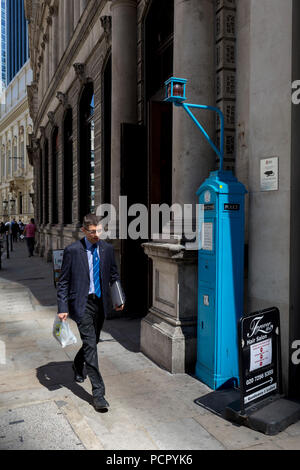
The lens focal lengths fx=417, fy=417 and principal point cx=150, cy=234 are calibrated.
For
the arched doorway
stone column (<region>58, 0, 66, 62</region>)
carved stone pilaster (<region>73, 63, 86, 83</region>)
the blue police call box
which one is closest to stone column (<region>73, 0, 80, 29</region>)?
carved stone pilaster (<region>73, 63, 86, 83</region>)

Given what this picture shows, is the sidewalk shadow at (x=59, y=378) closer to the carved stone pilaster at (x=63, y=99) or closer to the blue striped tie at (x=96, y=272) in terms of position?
the blue striped tie at (x=96, y=272)

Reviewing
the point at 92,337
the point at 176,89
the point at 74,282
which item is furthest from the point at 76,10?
the point at 92,337

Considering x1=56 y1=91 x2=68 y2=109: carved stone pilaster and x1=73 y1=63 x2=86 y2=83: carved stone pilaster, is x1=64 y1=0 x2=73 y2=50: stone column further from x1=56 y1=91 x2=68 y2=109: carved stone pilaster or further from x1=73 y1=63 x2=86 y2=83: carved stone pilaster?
x1=73 y1=63 x2=86 y2=83: carved stone pilaster

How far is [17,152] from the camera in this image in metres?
51.0

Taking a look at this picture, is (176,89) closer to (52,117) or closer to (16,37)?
(52,117)

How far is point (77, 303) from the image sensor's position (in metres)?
4.28

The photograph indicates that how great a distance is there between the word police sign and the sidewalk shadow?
168 cm

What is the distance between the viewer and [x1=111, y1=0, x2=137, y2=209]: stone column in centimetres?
862

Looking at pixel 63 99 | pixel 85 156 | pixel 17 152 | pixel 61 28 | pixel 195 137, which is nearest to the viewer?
pixel 195 137

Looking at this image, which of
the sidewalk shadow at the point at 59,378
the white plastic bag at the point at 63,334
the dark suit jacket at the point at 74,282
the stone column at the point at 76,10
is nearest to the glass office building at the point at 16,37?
the stone column at the point at 76,10

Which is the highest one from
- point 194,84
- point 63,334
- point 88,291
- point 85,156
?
point 85,156

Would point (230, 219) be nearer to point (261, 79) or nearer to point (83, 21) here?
point (261, 79)

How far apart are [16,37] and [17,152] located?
3600 centimetres

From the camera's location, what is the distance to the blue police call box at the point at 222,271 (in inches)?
182
